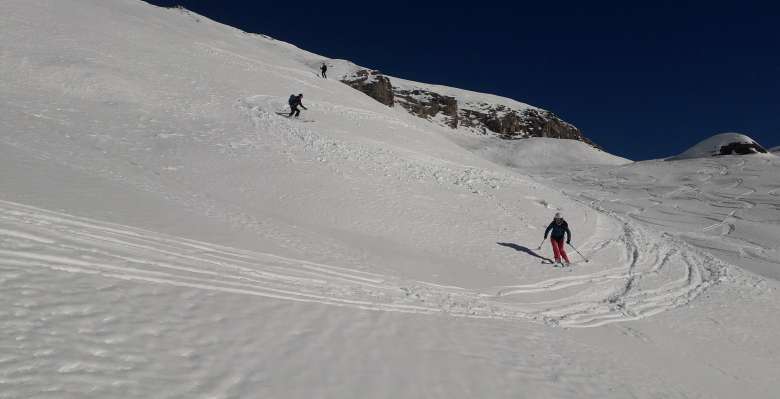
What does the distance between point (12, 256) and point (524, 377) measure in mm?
6687

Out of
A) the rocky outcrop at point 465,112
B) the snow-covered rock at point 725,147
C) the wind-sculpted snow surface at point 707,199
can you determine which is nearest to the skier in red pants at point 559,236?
the wind-sculpted snow surface at point 707,199

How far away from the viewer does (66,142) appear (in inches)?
568

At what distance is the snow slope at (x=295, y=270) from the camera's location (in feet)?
17.0

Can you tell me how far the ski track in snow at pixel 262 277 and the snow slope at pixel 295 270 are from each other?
0.17 ft

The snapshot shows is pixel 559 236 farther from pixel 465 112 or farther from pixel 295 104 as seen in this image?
pixel 465 112

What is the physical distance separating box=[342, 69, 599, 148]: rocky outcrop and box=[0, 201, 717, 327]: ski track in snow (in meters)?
60.6

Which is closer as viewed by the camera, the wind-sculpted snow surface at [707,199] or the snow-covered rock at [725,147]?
the wind-sculpted snow surface at [707,199]

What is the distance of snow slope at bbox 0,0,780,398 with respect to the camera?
17.0ft

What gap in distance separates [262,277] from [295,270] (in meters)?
0.93

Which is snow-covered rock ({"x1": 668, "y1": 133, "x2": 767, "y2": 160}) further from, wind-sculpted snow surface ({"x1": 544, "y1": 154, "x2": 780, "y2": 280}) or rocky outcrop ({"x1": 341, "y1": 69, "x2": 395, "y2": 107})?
rocky outcrop ({"x1": 341, "y1": 69, "x2": 395, "y2": 107})

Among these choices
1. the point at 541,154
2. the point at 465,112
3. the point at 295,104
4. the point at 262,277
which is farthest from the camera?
the point at 465,112

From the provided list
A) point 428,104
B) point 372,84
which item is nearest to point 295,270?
point 372,84

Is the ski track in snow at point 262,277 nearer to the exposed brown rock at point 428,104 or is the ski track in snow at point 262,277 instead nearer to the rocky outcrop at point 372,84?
the rocky outcrop at point 372,84

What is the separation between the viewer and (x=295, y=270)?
346 inches
